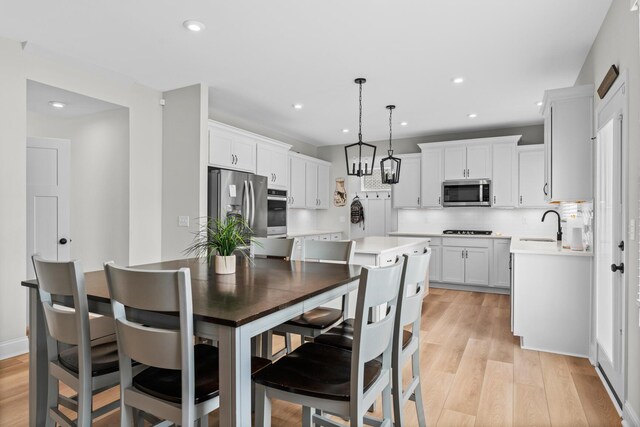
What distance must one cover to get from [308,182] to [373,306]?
214 inches

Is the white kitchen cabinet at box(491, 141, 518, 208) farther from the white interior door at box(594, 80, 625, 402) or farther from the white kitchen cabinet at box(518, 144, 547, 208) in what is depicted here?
the white interior door at box(594, 80, 625, 402)

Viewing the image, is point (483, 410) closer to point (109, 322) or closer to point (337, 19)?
point (109, 322)

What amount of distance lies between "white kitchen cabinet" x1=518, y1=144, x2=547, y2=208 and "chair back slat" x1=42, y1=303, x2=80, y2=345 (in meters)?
5.89

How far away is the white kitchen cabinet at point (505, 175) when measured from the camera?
5738 millimetres

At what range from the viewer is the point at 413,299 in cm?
182

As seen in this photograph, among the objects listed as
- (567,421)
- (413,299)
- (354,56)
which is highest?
(354,56)

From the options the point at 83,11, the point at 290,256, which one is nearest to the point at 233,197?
the point at 290,256

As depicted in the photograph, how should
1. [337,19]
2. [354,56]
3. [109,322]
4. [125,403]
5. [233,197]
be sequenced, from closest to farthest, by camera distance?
1. [125,403]
2. [109,322]
3. [337,19]
4. [354,56]
5. [233,197]

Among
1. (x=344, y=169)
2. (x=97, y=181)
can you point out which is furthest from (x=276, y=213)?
(x=97, y=181)

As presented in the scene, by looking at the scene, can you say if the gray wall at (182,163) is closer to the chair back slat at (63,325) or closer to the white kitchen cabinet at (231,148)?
the white kitchen cabinet at (231,148)

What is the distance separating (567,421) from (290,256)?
1960mm

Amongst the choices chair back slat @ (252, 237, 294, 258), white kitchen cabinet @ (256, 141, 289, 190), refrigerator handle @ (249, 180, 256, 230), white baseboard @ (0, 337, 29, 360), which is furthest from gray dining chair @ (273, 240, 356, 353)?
white kitchen cabinet @ (256, 141, 289, 190)

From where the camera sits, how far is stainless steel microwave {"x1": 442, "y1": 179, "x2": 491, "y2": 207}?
5.89m

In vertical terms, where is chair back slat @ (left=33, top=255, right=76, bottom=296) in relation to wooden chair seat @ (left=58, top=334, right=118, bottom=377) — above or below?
above
